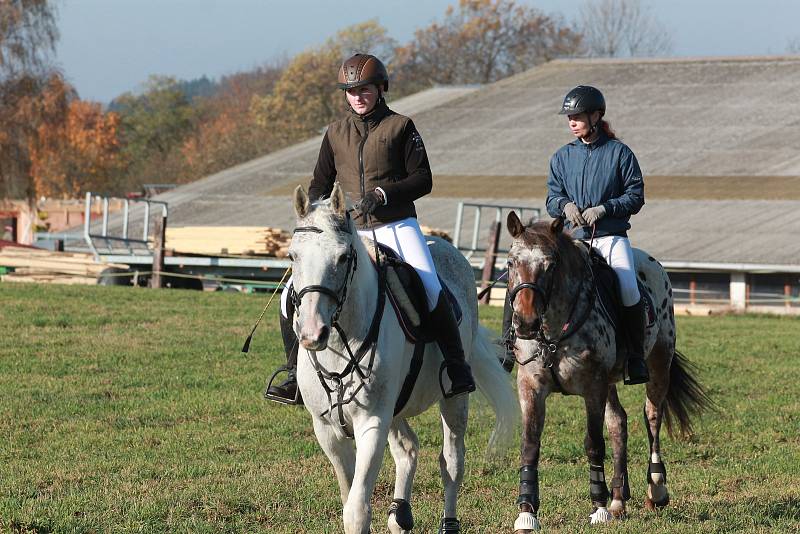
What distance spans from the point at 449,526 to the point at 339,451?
0.98 meters

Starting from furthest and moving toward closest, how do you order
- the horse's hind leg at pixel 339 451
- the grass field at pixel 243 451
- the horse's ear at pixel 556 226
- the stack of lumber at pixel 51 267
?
the stack of lumber at pixel 51 267
the grass field at pixel 243 451
the horse's ear at pixel 556 226
the horse's hind leg at pixel 339 451

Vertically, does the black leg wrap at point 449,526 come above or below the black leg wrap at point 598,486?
below

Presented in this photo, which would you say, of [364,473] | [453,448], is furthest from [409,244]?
[364,473]

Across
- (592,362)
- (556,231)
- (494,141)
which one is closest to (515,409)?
(592,362)

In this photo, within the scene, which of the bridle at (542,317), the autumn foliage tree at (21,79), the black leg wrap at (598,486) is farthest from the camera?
the autumn foliage tree at (21,79)

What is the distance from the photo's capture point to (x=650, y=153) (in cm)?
4503

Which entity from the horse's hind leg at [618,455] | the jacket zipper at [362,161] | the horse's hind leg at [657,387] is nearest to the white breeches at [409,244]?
the jacket zipper at [362,161]

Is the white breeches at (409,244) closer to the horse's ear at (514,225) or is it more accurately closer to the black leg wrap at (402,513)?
the horse's ear at (514,225)

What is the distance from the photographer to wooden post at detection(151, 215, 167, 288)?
28.6 metres

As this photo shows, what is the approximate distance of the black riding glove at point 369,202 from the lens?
6.42m

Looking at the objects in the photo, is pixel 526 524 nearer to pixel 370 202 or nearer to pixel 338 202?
pixel 370 202

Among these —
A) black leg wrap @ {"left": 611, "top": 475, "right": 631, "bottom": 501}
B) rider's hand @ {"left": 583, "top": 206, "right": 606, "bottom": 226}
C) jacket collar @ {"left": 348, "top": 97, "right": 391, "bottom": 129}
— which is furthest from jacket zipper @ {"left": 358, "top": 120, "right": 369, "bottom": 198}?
black leg wrap @ {"left": 611, "top": 475, "right": 631, "bottom": 501}

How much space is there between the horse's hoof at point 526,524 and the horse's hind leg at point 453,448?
1.31 ft

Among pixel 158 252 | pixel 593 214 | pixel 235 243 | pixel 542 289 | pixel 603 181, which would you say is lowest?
pixel 542 289
